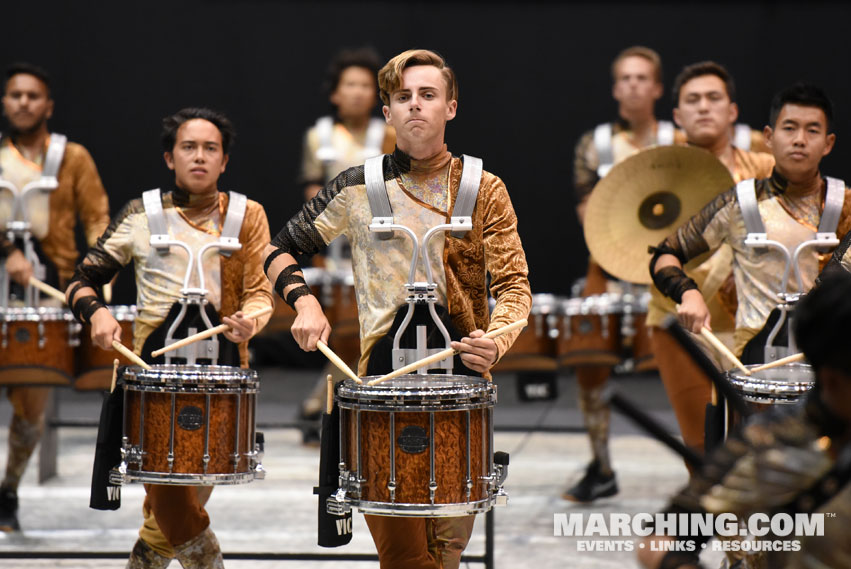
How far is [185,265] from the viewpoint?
14.3ft

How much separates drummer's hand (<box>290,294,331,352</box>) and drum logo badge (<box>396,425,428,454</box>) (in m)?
0.39

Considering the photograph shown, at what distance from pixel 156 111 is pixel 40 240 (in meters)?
3.97

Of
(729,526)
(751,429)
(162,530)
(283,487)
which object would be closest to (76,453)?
(283,487)

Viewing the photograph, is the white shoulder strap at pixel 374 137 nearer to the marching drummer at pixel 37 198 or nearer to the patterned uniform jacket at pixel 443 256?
the marching drummer at pixel 37 198

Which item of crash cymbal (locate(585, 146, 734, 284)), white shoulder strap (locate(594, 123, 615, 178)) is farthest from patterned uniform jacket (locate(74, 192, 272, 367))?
white shoulder strap (locate(594, 123, 615, 178))

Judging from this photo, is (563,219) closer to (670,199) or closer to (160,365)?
(670,199)

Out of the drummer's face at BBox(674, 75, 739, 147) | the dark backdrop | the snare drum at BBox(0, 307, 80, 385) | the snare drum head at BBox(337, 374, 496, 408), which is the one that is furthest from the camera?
the dark backdrop

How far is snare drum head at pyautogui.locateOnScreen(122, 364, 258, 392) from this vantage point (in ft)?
12.9

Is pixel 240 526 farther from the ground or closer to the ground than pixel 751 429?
closer to the ground

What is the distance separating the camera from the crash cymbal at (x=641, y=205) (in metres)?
5.10

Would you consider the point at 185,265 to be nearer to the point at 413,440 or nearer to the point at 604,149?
the point at 413,440

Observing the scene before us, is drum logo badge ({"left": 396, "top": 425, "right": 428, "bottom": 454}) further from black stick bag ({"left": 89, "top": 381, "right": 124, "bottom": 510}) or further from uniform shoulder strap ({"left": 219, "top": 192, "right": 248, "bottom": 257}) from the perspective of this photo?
uniform shoulder strap ({"left": 219, "top": 192, "right": 248, "bottom": 257})

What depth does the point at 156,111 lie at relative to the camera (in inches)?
393

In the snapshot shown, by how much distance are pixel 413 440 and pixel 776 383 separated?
111 cm
